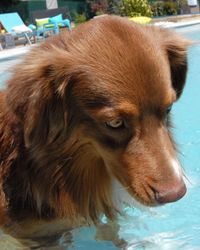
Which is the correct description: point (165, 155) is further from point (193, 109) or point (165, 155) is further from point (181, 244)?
point (193, 109)

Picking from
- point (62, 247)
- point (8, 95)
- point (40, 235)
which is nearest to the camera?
point (8, 95)

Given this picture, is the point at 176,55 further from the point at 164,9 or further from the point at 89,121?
the point at 164,9

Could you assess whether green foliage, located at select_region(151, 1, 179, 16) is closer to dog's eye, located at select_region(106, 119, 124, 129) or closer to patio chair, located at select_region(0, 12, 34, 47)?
patio chair, located at select_region(0, 12, 34, 47)

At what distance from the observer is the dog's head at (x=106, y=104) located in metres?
3.01

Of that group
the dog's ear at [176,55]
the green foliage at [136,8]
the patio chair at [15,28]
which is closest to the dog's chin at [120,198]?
the dog's ear at [176,55]

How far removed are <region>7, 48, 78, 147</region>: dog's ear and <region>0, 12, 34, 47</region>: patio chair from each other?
1752 cm

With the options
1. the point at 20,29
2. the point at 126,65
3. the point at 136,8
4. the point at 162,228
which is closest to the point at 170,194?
the point at 126,65

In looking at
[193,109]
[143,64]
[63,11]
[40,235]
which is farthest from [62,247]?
[63,11]

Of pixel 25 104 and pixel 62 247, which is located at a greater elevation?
pixel 25 104

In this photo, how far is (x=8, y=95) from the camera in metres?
3.25

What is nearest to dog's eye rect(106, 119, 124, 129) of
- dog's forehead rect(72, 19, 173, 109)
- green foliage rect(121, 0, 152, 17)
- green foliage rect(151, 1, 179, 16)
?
dog's forehead rect(72, 19, 173, 109)

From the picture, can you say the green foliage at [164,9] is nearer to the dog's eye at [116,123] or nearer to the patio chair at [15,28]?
the patio chair at [15,28]

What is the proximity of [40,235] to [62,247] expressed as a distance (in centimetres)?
31

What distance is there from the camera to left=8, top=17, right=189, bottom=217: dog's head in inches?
118
